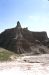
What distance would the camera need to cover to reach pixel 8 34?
81188mm

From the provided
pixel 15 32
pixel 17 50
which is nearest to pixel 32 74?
pixel 17 50

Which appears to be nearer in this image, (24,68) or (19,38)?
(24,68)

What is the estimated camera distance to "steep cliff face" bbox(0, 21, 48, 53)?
73.9 meters

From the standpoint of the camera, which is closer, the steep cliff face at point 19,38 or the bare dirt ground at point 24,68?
the bare dirt ground at point 24,68

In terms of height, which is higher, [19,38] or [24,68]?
[19,38]

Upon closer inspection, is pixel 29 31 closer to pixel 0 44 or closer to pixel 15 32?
pixel 15 32

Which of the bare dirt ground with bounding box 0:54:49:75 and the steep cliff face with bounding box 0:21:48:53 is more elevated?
the steep cliff face with bounding box 0:21:48:53

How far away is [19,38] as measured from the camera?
78750 mm

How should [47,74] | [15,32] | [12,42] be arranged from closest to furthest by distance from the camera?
[47,74] → [12,42] → [15,32]

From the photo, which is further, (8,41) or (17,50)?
(8,41)

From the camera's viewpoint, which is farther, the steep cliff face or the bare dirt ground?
the steep cliff face

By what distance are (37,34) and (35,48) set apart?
51.4 ft

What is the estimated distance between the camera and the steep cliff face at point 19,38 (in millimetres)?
73938

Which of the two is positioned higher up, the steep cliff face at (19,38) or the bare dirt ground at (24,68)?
the steep cliff face at (19,38)
